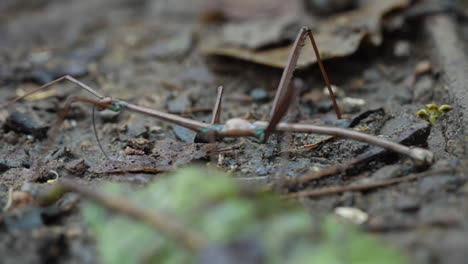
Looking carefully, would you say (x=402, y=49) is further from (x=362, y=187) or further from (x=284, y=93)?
(x=362, y=187)

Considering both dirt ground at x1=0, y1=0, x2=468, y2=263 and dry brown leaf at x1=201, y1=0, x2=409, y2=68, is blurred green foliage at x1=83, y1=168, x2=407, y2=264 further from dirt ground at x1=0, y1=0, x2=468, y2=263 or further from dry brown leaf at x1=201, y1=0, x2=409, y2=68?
dry brown leaf at x1=201, y1=0, x2=409, y2=68

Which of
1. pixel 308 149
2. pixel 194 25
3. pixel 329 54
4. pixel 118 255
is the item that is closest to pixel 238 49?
pixel 329 54

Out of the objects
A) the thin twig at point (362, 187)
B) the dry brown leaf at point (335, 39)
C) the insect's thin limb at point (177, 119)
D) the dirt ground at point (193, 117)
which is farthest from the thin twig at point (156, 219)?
the dry brown leaf at point (335, 39)

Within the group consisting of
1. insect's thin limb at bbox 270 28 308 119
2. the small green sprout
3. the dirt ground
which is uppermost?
insect's thin limb at bbox 270 28 308 119

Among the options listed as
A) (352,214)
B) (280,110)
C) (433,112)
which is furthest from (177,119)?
(433,112)

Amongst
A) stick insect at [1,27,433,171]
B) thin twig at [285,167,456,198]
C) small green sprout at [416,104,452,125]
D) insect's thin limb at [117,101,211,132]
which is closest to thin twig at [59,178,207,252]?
thin twig at [285,167,456,198]

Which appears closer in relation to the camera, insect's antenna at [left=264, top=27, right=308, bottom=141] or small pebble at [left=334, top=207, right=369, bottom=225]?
small pebble at [left=334, top=207, right=369, bottom=225]
